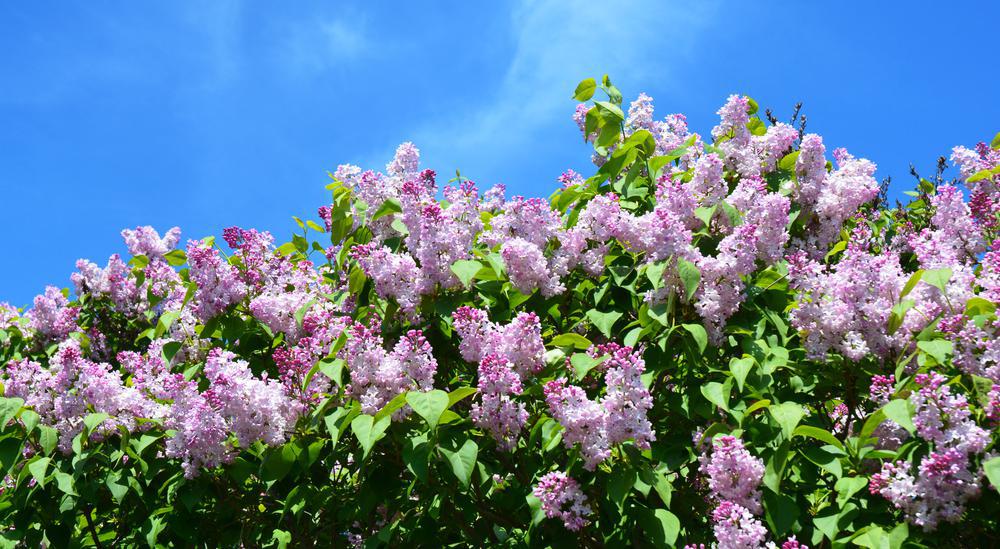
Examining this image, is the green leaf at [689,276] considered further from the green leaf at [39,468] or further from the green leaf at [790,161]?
the green leaf at [39,468]

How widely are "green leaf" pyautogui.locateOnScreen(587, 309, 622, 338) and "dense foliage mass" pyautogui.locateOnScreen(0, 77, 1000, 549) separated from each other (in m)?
0.01

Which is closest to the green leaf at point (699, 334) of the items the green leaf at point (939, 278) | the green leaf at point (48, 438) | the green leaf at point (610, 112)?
the green leaf at point (939, 278)

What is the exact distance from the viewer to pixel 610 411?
3.37 m

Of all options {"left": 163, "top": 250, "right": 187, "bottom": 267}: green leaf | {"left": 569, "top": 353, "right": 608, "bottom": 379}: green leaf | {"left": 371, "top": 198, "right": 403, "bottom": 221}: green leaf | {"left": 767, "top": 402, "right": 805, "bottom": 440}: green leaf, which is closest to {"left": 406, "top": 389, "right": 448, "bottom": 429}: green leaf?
{"left": 569, "top": 353, "right": 608, "bottom": 379}: green leaf

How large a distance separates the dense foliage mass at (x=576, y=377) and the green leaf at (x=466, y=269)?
2cm

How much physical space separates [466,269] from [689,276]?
1.03 metres

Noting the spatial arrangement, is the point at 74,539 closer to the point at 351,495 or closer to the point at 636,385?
the point at 351,495

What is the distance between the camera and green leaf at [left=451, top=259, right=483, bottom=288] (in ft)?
13.4

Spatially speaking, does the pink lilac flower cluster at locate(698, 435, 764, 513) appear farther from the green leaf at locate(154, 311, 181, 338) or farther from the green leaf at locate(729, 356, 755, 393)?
the green leaf at locate(154, 311, 181, 338)

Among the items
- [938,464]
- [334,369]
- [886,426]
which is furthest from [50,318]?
[938,464]

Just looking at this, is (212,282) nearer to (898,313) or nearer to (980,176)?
(898,313)

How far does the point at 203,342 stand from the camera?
5.38m

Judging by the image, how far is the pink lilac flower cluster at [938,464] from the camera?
3.02 meters

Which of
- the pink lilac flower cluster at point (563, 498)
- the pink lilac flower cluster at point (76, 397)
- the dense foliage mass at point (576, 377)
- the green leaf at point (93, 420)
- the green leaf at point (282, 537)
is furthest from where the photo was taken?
the pink lilac flower cluster at point (76, 397)
